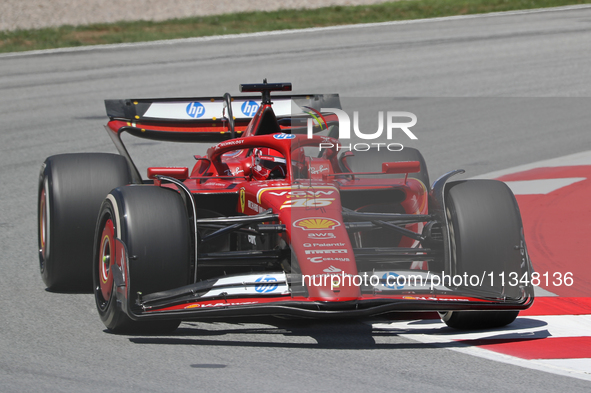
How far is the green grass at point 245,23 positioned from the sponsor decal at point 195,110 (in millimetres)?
13234

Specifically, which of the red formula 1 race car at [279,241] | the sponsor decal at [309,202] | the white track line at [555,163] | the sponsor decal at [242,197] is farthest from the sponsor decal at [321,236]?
the white track line at [555,163]

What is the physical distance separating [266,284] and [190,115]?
3.35 m

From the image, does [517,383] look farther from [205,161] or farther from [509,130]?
[509,130]

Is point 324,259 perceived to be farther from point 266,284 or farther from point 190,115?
point 190,115

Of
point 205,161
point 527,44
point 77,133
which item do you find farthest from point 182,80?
point 205,161

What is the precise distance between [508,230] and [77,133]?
28.3 ft

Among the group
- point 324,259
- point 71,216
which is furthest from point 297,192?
point 71,216

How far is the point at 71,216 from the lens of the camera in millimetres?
6102

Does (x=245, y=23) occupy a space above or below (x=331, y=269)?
above

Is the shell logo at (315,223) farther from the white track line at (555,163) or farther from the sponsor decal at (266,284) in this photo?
the white track line at (555,163)

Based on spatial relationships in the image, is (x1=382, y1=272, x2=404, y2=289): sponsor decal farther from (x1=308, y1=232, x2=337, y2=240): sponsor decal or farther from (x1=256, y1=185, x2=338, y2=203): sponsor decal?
(x1=256, y1=185, x2=338, y2=203): sponsor decal

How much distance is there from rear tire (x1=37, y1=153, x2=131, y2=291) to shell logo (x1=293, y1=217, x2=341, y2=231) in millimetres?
1606

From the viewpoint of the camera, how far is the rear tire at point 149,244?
5.01 m

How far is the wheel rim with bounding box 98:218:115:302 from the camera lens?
17.4 feet
